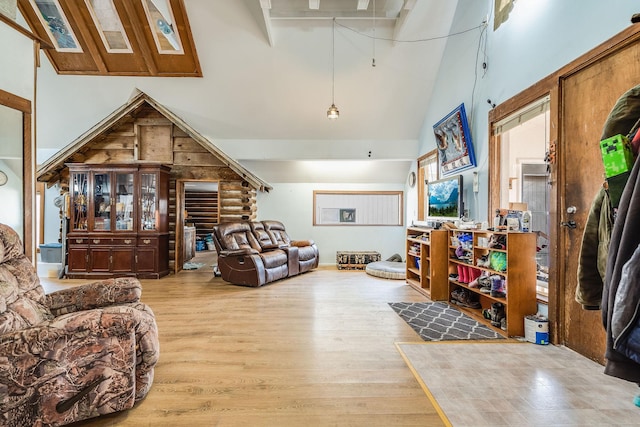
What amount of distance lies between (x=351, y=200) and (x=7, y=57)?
227 inches

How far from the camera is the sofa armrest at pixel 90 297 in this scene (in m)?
2.15

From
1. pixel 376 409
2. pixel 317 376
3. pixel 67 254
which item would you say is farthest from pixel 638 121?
pixel 67 254

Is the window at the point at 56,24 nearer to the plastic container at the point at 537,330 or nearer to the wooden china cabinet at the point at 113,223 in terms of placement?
the wooden china cabinet at the point at 113,223

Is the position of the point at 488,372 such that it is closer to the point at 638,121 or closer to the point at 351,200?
the point at 638,121

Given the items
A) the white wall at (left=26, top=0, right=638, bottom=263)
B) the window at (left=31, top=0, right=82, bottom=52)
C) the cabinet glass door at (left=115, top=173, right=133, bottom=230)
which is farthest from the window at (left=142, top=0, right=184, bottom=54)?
the cabinet glass door at (left=115, top=173, right=133, bottom=230)

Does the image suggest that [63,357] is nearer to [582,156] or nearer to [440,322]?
[440,322]

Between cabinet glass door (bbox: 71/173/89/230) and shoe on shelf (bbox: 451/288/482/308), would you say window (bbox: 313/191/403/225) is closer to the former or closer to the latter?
shoe on shelf (bbox: 451/288/482/308)

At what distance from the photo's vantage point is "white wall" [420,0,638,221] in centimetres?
238

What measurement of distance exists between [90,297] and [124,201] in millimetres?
3900

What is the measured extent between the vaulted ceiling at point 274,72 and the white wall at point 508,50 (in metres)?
0.30

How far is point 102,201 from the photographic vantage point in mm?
5516

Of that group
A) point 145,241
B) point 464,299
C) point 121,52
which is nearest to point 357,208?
point 464,299

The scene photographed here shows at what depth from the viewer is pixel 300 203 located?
716cm

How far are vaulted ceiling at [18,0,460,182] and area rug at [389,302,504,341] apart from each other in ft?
9.68
